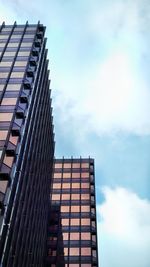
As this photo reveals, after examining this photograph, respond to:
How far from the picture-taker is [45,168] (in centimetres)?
5816

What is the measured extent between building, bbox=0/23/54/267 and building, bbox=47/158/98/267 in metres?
18.5

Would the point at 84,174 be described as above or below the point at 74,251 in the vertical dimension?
above

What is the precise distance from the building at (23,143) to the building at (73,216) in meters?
18.5

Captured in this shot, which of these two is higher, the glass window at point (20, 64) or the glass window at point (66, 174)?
the glass window at point (66, 174)

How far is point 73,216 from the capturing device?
8931cm

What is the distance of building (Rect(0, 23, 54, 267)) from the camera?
34156 millimetres

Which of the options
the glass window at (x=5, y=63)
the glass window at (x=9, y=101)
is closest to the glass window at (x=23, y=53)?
the glass window at (x=5, y=63)

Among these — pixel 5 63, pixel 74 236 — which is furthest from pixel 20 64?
pixel 74 236

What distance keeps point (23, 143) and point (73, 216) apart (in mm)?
52958

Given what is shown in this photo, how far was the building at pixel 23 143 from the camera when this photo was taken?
34156mm

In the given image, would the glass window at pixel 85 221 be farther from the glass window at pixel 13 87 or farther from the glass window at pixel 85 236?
the glass window at pixel 13 87

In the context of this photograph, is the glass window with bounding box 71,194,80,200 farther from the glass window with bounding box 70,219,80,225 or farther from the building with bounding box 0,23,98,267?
the building with bounding box 0,23,98,267

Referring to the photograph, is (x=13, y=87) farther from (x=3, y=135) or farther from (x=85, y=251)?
(x=85, y=251)

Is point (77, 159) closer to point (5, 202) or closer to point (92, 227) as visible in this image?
point (92, 227)
